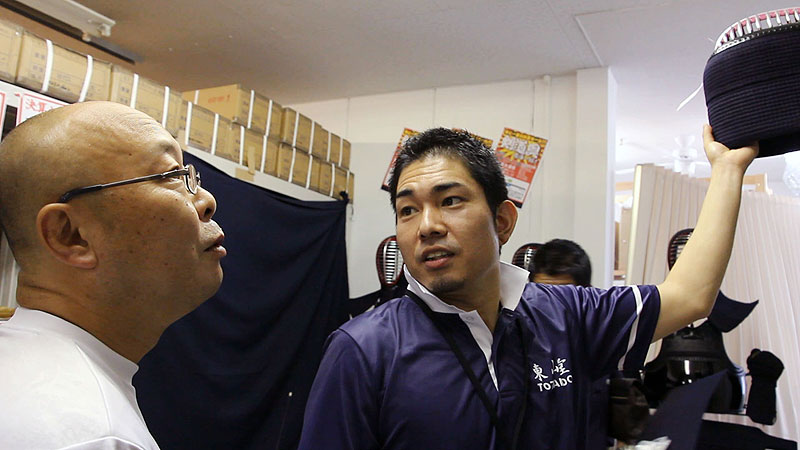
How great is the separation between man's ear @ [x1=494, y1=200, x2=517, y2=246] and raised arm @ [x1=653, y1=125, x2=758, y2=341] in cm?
39

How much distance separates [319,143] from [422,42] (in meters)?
1.10

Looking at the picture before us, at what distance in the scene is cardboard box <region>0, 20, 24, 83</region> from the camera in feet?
7.44

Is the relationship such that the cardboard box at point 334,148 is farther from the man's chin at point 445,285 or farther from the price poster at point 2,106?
the man's chin at point 445,285

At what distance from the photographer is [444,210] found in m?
1.26

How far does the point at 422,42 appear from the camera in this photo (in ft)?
12.7

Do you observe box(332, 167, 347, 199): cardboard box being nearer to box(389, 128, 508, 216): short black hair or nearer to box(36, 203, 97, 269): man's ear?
box(389, 128, 508, 216): short black hair

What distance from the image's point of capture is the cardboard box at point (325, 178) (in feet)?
14.3

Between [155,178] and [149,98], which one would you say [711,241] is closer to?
[155,178]

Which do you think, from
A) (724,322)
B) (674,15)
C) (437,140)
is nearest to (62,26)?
(437,140)

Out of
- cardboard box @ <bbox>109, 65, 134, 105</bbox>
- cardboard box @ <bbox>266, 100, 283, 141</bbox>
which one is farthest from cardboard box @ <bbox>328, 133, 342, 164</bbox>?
cardboard box @ <bbox>109, 65, 134, 105</bbox>

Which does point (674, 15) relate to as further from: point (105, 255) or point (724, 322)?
point (105, 255)

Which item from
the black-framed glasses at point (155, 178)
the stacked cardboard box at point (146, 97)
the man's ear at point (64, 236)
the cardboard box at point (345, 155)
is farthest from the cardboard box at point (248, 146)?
the man's ear at point (64, 236)

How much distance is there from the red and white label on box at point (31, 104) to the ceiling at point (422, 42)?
1349mm

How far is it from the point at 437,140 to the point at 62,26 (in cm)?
327
